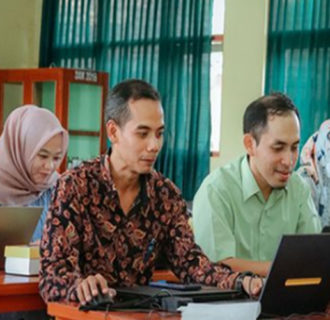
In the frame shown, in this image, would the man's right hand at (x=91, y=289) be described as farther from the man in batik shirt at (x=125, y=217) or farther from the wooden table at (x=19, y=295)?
the wooden table at (x=19, y=295)

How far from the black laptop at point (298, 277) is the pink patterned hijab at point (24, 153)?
2315 mm

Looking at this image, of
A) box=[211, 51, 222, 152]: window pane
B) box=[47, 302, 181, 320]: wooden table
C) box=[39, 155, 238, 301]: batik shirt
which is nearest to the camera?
box=[47, 302, 181, 320]: wooden table

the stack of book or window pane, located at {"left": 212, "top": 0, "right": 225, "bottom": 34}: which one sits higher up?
window pane, located at {"left": 212, "top": 0, "right": 225, "bottom": 34}

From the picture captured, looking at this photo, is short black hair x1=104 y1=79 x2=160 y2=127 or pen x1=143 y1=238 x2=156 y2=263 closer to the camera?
short black hair x1=104 y1=79 x2=160 y2=127

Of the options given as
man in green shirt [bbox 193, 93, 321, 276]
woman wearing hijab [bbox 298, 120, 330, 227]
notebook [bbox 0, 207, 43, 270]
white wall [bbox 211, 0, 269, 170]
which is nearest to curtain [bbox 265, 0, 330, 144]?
white wall [bbox 211, 0, 269, 170]

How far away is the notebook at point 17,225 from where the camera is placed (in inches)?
135

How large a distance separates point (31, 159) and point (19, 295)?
184 centimetres

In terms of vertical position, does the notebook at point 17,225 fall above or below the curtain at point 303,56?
below

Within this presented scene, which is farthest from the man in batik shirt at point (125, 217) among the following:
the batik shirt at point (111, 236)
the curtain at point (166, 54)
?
the curtain at point (166, 54)

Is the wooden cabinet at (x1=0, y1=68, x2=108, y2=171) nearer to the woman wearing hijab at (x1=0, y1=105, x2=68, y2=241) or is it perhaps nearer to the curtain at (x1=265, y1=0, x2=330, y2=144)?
the curtain at (x1=265, y1=0, x2=330, y2=144)

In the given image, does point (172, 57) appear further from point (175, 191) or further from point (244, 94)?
point (175, 191)

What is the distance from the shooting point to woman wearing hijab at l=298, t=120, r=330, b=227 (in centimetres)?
495

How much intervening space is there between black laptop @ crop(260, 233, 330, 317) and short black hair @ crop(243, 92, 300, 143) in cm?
88

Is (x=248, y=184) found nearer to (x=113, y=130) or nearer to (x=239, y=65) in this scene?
(x=113, y=130)
